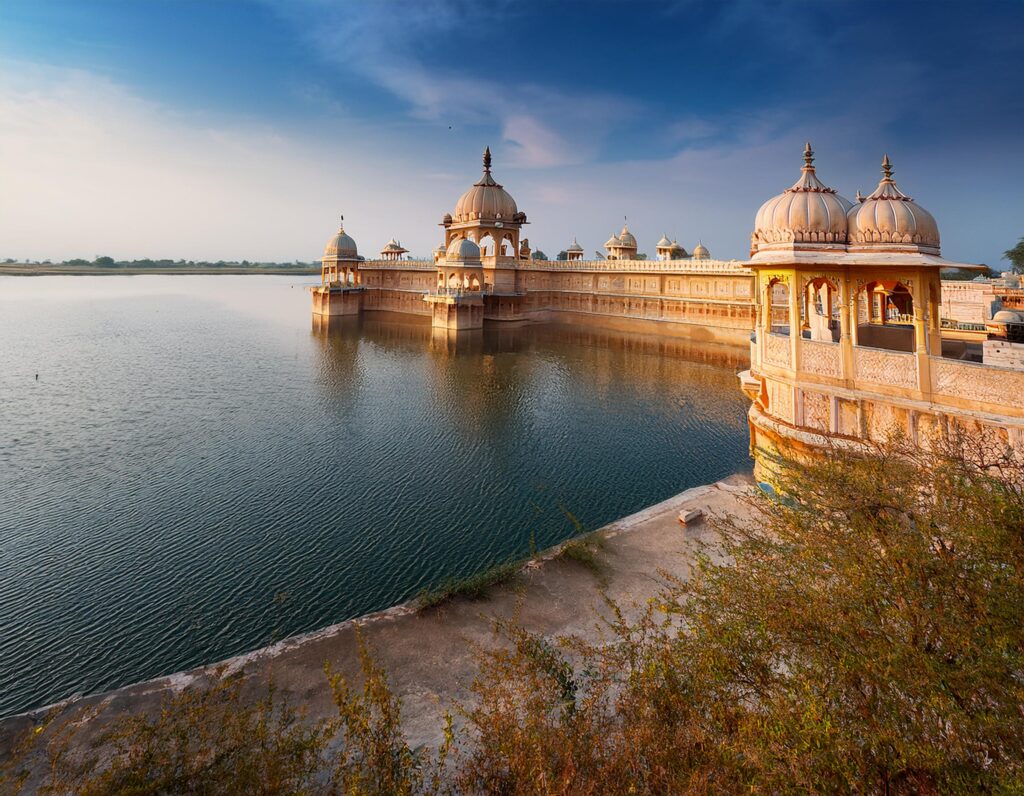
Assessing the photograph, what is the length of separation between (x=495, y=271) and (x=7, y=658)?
4182 centimetres

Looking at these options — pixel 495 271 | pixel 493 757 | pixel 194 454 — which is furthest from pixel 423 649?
pixel 495 271

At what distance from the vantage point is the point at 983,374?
26.4 feet

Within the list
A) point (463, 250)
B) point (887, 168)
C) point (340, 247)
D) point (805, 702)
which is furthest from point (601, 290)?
point (805, 702)

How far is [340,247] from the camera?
52656 mm

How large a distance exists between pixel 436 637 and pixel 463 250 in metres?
40.3

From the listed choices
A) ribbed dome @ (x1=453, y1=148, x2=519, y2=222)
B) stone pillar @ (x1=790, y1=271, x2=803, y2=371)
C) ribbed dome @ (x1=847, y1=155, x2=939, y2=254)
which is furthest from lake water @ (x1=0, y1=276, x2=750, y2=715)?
ribbed dome @ (x1=453, y1=148, x2=519, y2=222)

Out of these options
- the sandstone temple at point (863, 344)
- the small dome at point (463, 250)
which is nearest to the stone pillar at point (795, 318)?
the sandstone temple at point (863, 344)

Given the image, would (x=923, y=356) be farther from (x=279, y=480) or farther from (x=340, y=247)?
(x=340, y=247)

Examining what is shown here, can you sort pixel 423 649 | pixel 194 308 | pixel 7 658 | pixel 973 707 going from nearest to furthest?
pixel 973 707, pixel 423 649, pixel 7 658, pixel 194 308

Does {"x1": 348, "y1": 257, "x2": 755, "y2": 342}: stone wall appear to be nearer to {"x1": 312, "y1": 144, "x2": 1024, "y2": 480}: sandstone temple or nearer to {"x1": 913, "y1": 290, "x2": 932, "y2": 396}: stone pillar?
{"x1": 312, "y1": 144, "x2": 1024, "y2": 480}: sandstone temple

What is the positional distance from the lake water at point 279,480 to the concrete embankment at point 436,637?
1240mm

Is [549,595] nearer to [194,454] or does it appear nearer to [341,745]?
[341,745]

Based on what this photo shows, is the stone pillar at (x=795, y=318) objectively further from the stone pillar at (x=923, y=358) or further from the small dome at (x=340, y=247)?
the small dome at (x=340, y=247)

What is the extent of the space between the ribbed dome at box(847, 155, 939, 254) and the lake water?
7.02 metres
